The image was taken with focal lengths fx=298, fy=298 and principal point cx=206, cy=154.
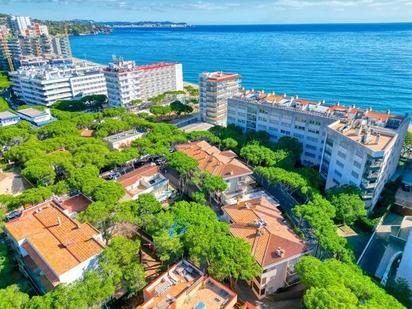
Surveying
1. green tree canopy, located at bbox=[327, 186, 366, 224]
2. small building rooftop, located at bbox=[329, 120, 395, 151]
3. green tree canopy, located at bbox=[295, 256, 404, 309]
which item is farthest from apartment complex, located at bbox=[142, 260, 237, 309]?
small building rooftop, located at bbox=[329, 120, 395, 151]

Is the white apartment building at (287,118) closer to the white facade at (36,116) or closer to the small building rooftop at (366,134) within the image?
the small building rooftop at (366,134)

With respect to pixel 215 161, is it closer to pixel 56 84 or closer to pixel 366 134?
pixel 366 134

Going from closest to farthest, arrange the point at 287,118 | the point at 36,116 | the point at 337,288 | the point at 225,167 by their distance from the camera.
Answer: the point at 337,288 < the point at 225,167 < the point at 287,118 < the point at 36,116

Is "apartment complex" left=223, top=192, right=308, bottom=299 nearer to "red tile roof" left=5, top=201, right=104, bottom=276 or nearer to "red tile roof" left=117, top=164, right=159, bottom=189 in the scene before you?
"red tile roof" left=5, top=201, right=104, bottom=276

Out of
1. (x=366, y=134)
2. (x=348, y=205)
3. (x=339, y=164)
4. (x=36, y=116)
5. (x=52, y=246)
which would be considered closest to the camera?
(x=52, y=246)

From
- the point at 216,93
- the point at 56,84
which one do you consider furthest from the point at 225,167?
the point at 56,84

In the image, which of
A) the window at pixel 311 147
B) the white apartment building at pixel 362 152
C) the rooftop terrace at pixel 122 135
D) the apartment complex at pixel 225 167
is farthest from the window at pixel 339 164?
the rooftop terrace at pixel 122 135
